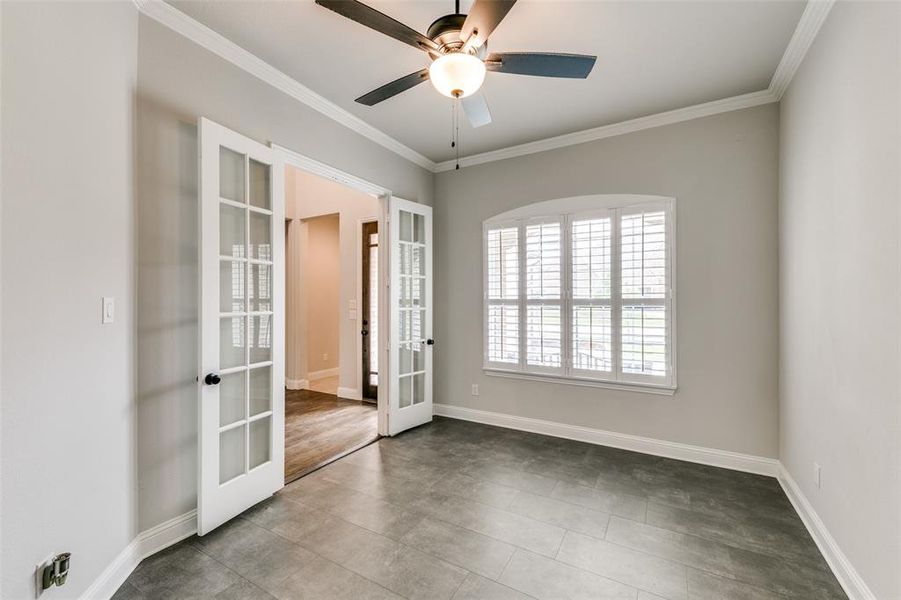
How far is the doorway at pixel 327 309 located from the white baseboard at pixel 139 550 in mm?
1660

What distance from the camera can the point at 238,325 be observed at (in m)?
2.44

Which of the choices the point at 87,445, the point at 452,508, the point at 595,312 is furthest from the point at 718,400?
the point at 87,445

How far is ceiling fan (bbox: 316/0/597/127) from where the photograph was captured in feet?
5.28

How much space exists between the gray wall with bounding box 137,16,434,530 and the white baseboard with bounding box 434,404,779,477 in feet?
9.13

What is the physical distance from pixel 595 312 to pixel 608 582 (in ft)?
7.33

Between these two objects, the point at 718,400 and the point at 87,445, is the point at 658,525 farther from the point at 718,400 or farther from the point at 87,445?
the point at 87,445

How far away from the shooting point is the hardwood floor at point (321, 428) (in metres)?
3.33

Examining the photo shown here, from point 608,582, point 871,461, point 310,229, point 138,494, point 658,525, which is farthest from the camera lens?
point 310,229

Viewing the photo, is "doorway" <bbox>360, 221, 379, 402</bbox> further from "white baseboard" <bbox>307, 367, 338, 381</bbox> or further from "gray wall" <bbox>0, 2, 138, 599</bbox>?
"gray wall" <bbox>0, 2, 138, 599</bbox>

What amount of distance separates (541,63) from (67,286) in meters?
2.39

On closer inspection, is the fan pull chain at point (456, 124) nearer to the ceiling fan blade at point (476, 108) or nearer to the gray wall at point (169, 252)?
the ceiling fan blade at point (476, 108)

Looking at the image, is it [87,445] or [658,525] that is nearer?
[87,445]

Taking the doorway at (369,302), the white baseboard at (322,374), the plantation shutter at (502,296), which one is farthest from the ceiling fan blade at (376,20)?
the white baseboard at (322,374)

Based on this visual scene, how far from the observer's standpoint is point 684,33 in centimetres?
230
